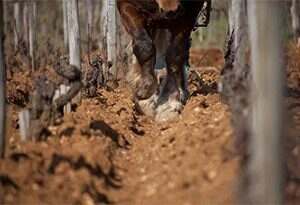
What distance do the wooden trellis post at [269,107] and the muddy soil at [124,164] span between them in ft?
2.49

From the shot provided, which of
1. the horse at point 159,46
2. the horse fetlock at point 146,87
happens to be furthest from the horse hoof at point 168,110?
the horse fetlock at point 146,87

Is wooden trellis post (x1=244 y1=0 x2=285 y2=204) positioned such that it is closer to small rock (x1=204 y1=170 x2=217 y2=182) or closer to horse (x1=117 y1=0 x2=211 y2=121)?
small rock (x1=204 y1=170 x2=217 y2=182)

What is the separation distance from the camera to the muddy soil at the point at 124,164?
561 centimetres

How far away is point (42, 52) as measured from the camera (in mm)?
19766

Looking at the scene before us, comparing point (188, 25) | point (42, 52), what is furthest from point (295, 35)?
point (188, 25)

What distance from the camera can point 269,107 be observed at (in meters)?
4.53

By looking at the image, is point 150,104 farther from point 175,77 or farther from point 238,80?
point 238,80

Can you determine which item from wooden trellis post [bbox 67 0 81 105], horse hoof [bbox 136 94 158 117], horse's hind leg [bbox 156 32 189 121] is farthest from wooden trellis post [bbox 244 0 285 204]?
wooden trellis post [bbox 67 0 81 105]

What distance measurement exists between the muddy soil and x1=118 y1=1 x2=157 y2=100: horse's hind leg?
4.03ft

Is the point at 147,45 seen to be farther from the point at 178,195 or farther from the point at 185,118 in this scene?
the point at 178,195

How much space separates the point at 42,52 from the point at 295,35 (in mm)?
7853

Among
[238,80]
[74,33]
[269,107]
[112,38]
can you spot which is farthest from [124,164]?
[112,38]

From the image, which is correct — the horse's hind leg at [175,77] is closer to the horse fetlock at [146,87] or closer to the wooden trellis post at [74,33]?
the horse fetlock at [146,87]

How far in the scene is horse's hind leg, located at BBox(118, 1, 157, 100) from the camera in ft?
31.8
